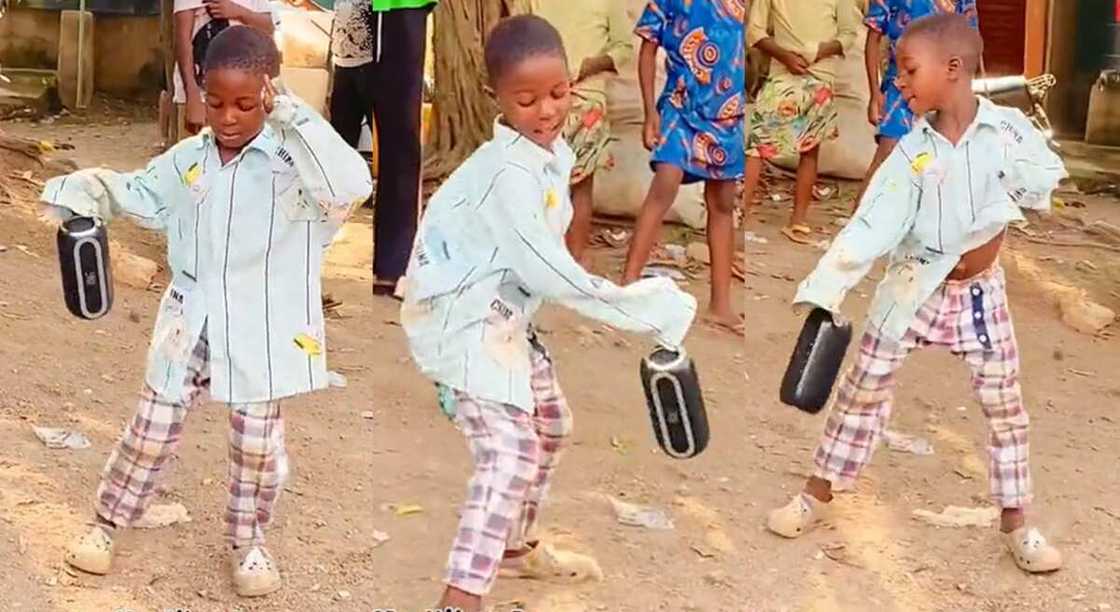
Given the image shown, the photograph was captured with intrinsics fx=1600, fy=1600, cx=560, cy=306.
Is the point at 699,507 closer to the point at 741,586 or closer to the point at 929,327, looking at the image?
the point at 741,586

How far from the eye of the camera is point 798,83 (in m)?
3.70

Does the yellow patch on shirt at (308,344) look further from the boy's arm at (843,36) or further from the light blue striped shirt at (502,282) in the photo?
the boy's arm at (843,36)

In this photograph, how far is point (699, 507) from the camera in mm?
3256

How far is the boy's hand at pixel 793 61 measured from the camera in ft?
12.0

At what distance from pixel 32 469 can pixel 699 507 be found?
53.2 inches

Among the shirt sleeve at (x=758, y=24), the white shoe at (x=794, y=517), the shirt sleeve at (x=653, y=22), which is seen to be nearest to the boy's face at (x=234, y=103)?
the shirt sleeve at (x=653, y=22)

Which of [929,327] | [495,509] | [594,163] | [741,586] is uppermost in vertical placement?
[594,163]

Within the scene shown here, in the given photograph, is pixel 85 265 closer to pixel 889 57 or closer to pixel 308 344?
pixel 308 344

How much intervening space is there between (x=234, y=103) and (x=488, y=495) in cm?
76

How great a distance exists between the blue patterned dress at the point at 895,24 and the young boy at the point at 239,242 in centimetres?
139

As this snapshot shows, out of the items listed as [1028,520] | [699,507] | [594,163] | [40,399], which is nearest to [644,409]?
[699,507]

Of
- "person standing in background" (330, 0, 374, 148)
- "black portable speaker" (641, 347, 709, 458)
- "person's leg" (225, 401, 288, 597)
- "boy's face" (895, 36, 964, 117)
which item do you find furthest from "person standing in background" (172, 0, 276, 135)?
"boy's face" (895, 36, 964, 117)

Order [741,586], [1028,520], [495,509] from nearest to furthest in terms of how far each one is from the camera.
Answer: [495,509]
[741,586]
[1028,520]

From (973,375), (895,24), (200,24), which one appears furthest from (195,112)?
(973,375)
